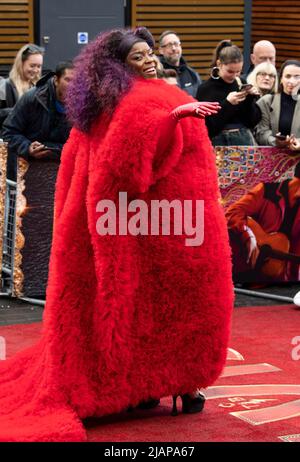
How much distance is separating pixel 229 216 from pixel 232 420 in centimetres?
332

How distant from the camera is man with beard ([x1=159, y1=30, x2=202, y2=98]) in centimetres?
998

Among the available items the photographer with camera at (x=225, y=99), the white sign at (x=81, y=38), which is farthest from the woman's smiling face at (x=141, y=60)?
the white sign at (x=81, y=38)

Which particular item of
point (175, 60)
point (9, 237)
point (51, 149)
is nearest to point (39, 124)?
point (51, 149)

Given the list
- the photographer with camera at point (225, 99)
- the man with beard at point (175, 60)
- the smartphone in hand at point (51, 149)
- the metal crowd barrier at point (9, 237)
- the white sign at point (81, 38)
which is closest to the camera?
the smartphone in hand at point (51, 149)

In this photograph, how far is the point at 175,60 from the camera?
1003 cm

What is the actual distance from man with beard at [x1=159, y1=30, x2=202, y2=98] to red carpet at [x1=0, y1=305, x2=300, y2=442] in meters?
3.55

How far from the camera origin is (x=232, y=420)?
511 cm

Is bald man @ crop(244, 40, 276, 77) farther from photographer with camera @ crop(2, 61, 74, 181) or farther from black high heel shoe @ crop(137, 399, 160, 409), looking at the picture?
black high heel shoe @ crop(137, 399, 160, 409)

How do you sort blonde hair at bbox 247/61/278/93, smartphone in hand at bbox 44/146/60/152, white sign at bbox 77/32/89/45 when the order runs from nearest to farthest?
smartphone in hand at bbox 44/146/60/152 → blonde hair at bbox 247/61/278/93 → white sign at bbox 77/32/89/45

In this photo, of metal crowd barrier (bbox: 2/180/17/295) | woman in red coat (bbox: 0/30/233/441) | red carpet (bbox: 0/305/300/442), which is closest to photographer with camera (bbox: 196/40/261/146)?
metal crowd barrier (bbox: 2/180/17/295)

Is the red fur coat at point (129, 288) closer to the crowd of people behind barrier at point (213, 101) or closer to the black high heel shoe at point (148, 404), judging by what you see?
the black high heel shoe at point (148, 404)

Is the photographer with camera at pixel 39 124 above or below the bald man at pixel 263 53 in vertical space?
below

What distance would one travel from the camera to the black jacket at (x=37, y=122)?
25.3 ft

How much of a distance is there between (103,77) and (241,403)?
1.83m
